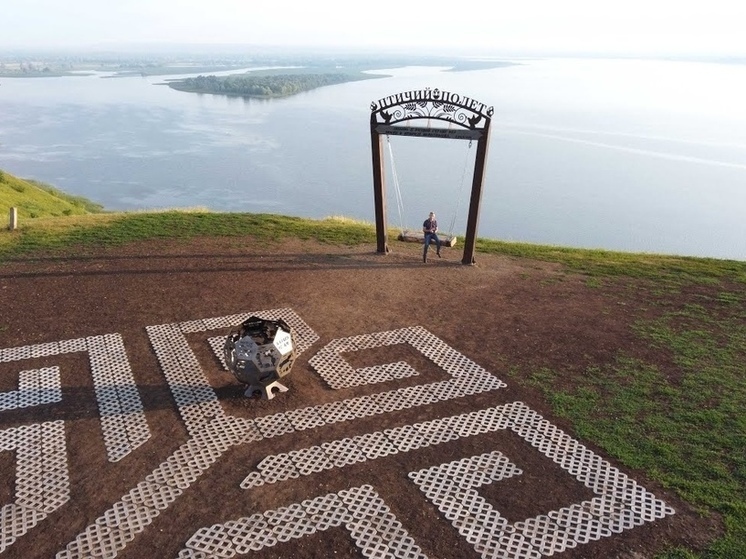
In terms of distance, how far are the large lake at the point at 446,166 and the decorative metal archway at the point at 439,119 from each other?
720 cm

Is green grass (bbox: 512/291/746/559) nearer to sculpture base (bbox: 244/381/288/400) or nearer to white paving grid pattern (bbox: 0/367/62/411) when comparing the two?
sculpture base (bbox: 244/381/288/400)

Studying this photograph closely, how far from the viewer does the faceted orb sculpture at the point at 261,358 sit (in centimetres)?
898

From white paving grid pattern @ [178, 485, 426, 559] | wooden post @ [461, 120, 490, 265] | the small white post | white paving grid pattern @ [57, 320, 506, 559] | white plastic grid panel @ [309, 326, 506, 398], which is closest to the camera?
white paving grid pattern @ [178, 485, 426, 559]

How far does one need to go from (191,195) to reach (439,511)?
155 feet

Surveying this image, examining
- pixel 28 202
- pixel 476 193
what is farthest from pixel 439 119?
pixel 28 202

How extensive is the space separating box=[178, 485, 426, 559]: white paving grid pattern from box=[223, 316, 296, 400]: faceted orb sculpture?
2.43 meters

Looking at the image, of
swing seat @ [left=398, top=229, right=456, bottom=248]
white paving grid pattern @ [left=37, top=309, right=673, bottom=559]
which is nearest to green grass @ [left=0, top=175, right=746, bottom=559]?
white paving grid pattern @ [left=37, top=309, right=673, bottom=559]

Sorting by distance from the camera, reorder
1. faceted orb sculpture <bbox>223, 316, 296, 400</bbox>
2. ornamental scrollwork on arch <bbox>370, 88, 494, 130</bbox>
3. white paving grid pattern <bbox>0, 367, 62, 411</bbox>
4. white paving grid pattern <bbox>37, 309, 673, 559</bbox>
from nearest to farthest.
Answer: white paving grid pattern <bbox>37, 309, 673, 559</bbox> < faceted orb sculpture <bbox>223, 316, 296, 400</bbox> < white paving grid pattern <bbox>0, 367, 62, 411</bbox> < ornamental scrollwork on arch <bbox>370, 88, 494, 130</bbox>

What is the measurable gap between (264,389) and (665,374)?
264 inches

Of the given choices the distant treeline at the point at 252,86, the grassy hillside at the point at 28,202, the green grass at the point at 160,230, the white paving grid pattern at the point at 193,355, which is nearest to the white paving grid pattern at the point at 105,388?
the white paving grid pattern at the point at 193,355

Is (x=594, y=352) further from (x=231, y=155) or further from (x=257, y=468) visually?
(x=231, y=155)

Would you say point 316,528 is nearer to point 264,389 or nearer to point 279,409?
point 279,409

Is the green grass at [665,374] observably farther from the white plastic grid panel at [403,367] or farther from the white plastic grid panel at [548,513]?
the white plastic grid panel at [403,367]

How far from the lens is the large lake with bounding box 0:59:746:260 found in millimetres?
42156
